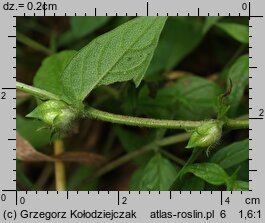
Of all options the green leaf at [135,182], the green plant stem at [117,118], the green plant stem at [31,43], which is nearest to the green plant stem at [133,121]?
the green plant stem at [117,118]

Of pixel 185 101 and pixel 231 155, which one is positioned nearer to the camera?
pixel 231 155

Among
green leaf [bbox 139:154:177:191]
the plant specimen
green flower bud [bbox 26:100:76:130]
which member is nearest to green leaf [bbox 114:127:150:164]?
the plant specimen

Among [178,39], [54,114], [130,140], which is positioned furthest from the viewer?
[178,39]

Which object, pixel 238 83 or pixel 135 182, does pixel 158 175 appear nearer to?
pixel 135 182

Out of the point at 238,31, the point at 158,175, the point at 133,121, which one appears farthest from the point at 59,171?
the point at 238,31

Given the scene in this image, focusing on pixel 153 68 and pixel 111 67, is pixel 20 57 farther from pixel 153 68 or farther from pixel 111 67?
pixel 111 67

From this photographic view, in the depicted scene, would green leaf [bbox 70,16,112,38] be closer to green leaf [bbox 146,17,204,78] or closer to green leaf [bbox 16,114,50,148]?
green leaf [bbox 146,17,204,78]
